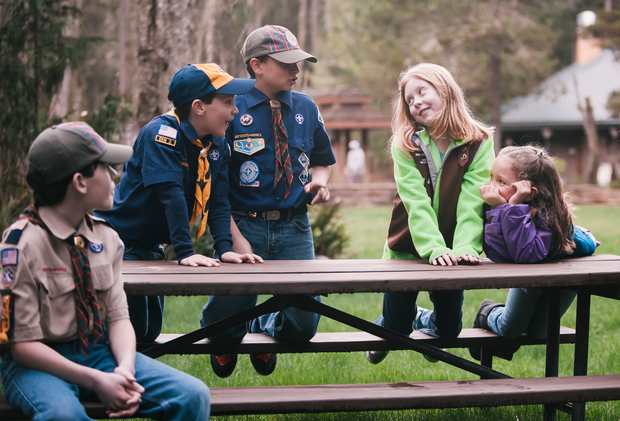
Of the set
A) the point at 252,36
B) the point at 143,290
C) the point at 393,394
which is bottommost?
the point at 393,394

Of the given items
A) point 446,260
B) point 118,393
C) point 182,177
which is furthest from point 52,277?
point 446,260

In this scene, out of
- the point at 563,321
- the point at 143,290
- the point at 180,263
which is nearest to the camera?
the point at 143,290

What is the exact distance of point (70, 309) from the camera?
2.12 metres

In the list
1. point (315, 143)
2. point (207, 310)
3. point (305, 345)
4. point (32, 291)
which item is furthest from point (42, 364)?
point (315, 143)

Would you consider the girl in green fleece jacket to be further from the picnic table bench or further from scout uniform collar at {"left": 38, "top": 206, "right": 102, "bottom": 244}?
scout uniform collar at {"left": 38, "top": 206, "right": 102, "bottom": 244}

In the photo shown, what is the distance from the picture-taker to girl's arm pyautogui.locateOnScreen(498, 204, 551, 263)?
295 cm

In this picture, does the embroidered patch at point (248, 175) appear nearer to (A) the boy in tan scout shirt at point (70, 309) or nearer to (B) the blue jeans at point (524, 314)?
(A) the boy in tan scout shirt at point (70, 309)

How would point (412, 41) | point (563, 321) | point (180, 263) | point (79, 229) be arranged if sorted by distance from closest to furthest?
1. point (79, 229)
2. point (180, 263)
3. point (563, 321)
4. point (412, 41)

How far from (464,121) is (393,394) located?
5.36ft

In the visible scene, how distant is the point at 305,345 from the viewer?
331 cm

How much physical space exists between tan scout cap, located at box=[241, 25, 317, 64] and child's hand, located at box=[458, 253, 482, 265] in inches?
53.9

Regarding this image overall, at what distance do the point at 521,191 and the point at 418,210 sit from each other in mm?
525

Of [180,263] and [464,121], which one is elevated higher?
[464,121]

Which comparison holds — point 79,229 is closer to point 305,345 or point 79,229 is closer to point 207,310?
point 207,310
